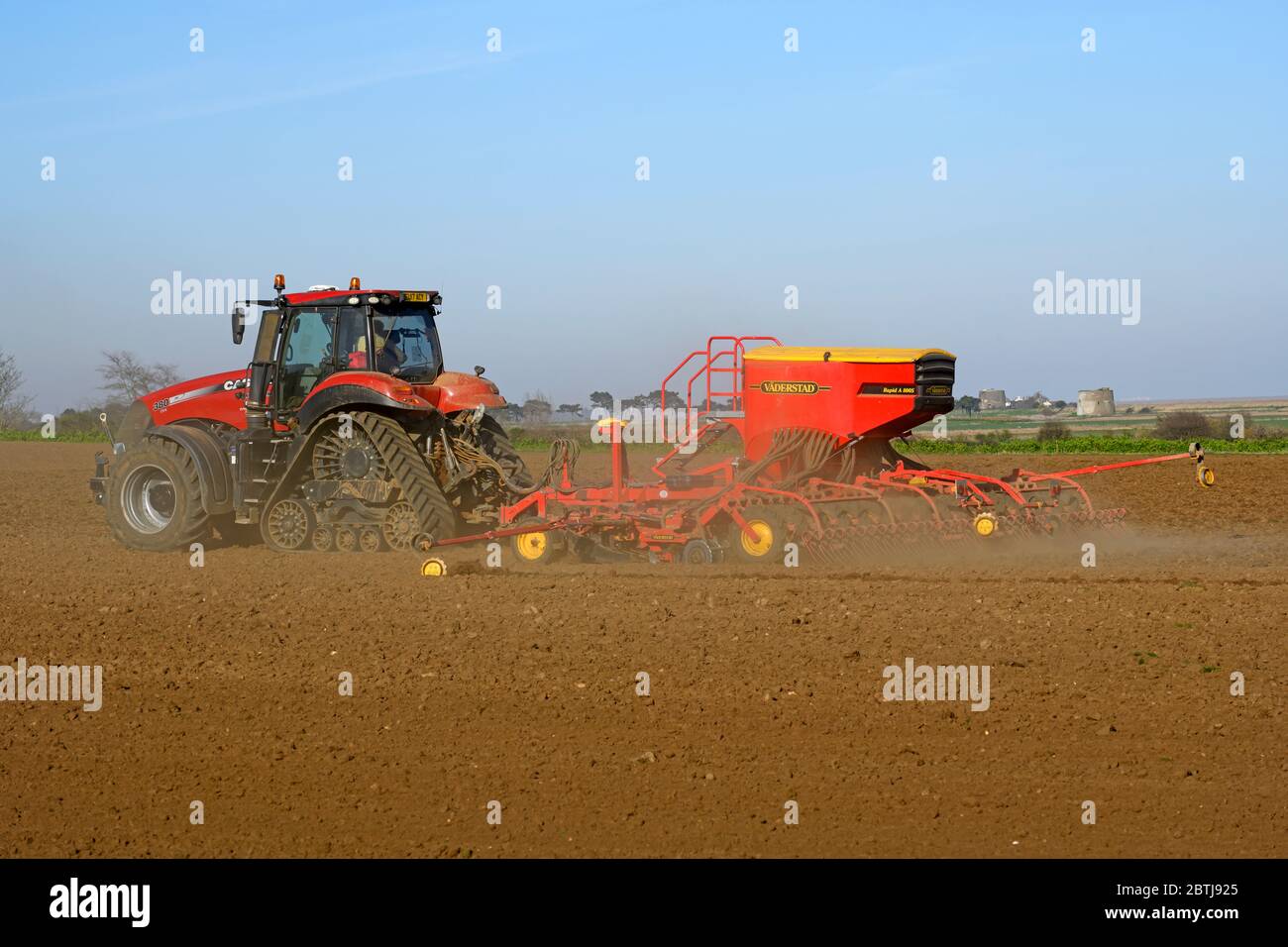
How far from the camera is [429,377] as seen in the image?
13211 millimetres

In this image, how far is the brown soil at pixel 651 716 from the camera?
5594 mm

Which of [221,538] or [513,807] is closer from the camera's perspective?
[513,807]

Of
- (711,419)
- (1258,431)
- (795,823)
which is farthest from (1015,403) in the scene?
(795,823)

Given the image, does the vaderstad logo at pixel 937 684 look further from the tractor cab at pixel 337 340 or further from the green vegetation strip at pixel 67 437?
the green vegetation strip at pixel 67 437

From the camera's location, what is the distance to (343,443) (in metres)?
12.8

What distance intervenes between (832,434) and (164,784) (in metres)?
7.61

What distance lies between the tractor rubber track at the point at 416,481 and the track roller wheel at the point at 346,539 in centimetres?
91

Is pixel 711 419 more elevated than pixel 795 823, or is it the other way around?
pixel 711 419

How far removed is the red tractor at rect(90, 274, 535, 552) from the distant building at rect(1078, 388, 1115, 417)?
4463cm

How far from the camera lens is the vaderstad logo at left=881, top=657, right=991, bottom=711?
7.32 metres

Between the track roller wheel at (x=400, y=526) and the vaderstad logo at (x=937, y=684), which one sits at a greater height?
the track roller wheel at (x=400, y=526)

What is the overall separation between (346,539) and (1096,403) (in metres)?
47.7
